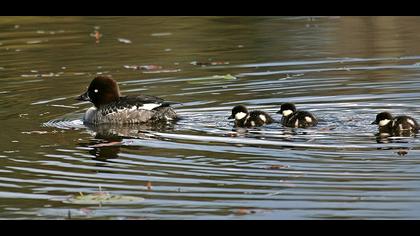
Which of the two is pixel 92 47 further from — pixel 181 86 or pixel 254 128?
pixel 254 128

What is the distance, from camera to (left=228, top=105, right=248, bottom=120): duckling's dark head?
11782 mm

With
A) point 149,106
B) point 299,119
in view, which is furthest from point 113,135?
point 299,119

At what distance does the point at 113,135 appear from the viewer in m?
11.9

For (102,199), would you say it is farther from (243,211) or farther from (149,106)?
(149,106)

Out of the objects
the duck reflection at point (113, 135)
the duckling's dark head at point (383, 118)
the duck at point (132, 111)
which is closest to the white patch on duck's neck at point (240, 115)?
the duck reflection at point (113, 135)

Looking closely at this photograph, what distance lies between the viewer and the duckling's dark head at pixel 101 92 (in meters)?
13.3

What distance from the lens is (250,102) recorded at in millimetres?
13305

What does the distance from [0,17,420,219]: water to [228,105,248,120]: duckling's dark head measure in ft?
0.41

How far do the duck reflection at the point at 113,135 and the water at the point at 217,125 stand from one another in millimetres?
24

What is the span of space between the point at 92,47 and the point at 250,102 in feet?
20.6

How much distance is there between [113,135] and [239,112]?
1375mm

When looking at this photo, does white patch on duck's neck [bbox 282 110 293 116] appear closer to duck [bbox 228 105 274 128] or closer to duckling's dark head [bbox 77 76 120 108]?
duck [bbox 228 105 274 128]

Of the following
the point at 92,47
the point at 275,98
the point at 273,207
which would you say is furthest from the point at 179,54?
the point at 273,207
